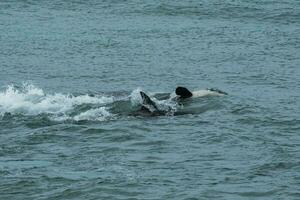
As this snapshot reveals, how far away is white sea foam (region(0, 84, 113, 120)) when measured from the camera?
22406 mm

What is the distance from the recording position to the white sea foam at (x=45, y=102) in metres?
22.4

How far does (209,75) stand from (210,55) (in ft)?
9.85

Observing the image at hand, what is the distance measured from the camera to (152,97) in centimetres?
2458

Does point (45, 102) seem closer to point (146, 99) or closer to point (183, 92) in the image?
point (146, 99)

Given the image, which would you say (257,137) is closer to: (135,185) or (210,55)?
(135,185)

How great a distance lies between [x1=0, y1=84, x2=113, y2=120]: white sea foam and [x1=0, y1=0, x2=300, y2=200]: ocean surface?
55 millimetres

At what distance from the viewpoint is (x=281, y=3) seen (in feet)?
134

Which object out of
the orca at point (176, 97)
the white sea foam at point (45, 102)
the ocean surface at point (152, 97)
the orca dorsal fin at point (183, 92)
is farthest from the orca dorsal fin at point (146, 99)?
the orca dorsal fin at point (183, 92)

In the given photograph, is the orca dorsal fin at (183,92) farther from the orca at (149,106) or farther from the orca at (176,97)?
the orca at (149,106)

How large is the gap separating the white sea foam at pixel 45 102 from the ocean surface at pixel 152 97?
0.18ft

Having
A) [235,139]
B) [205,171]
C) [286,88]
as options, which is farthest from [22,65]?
[205,171]

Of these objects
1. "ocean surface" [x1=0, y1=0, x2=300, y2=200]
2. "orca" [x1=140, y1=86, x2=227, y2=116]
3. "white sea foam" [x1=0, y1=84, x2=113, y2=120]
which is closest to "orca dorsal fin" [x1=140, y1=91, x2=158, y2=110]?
"orca" [x1=140, y1=86, x2=227, y2=116]

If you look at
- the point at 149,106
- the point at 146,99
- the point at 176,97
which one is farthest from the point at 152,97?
the point at 146,99

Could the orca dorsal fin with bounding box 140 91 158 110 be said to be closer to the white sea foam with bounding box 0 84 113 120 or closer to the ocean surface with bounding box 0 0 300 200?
the ocean surface with bounding box 0 0 300 200
